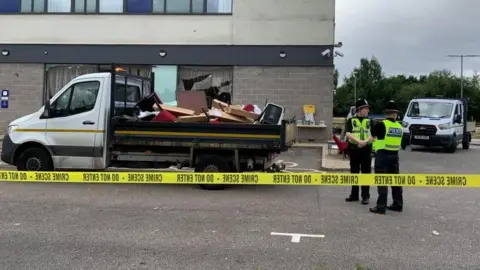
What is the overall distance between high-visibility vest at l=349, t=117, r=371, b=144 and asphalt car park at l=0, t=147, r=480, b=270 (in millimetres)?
1176

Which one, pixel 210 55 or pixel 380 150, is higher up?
pixel 210 55

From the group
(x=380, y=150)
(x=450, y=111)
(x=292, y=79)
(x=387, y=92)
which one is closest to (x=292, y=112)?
(x=292, y=79)

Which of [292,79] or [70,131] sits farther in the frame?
[292,79]

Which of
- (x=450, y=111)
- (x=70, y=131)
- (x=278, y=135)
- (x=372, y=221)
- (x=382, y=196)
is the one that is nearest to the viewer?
(x=372, y=221)

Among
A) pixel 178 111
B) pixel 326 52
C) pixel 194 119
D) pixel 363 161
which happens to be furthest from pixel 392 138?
pixel 326 52

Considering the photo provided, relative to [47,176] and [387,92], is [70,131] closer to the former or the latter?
[47,176]

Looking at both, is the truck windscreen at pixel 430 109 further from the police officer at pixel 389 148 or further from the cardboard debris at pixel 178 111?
the police officer at pixel 389 148

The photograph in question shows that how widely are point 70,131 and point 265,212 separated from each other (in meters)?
4.68

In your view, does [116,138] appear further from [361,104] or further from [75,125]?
[361,104]

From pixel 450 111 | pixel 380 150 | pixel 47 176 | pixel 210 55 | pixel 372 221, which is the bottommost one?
pixel 372 221

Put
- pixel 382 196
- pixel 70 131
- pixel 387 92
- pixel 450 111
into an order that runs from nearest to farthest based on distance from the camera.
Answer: pixel 382 196 → pixel 70 131 → pixel 450 111 → pixel 387 92

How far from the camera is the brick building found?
847 inches

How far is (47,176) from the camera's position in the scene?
7488 mm

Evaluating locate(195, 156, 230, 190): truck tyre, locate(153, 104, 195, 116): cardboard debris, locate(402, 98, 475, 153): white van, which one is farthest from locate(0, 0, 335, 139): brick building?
locate(195, 156, 230, 190): truck tyre
